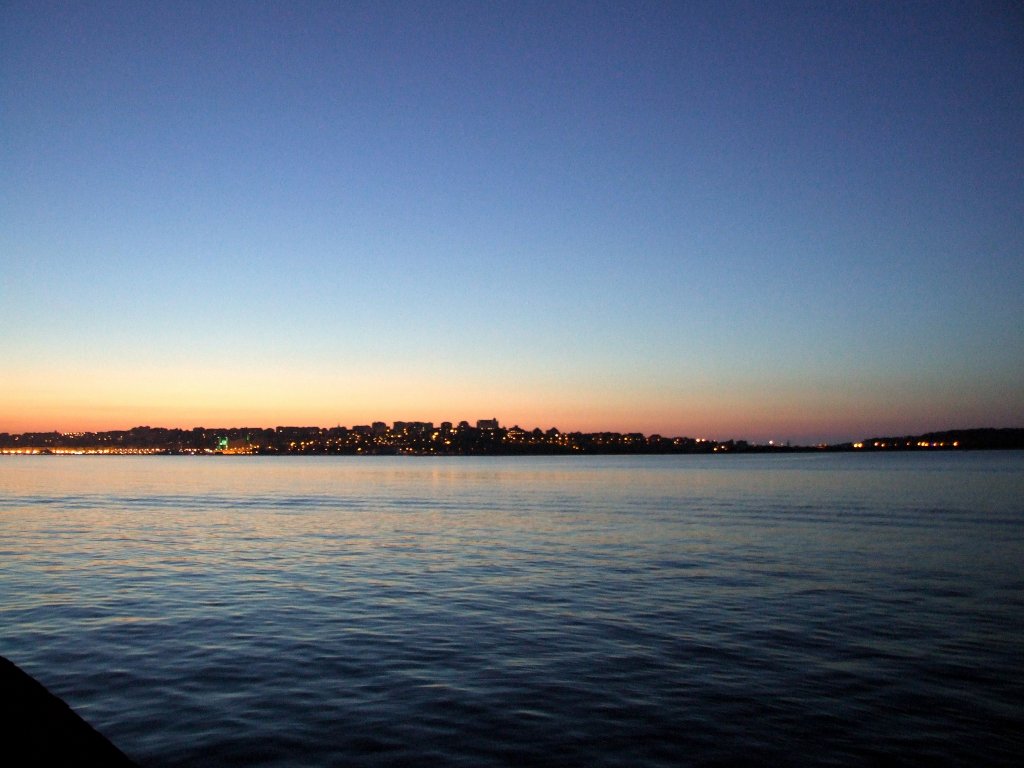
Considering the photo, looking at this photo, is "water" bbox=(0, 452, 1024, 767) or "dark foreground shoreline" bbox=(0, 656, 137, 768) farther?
"water" bbox=(0, 452, 1024, 767)

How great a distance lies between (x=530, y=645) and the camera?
18.0 meters

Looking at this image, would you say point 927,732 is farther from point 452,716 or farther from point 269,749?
point 269,749

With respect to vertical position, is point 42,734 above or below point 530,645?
above

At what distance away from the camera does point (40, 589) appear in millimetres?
25203

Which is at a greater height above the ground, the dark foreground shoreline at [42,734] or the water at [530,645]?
the dark foreground shoreline at [42,734]

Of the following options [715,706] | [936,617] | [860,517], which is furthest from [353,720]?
[860,517]

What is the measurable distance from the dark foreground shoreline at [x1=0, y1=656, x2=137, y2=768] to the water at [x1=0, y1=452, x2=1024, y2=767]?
3724mm

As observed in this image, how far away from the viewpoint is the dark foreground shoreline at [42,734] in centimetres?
703

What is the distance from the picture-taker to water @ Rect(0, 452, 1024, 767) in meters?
12.1

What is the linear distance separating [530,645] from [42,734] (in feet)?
39.3

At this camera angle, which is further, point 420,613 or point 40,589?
point 40,589

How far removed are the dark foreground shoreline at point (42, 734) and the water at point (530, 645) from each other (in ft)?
12.2

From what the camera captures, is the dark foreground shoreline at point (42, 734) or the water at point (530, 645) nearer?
the dark foreground shoreline at point (42, 734)

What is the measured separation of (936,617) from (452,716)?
1495 cm
